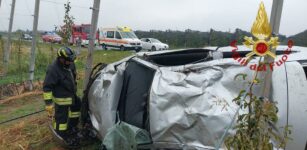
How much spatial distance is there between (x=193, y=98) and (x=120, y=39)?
27935 mm

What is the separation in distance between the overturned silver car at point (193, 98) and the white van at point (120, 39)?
2600cm

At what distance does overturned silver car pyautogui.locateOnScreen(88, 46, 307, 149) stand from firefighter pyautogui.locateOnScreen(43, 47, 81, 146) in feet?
3.67

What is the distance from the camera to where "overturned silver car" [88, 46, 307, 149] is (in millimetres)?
3736

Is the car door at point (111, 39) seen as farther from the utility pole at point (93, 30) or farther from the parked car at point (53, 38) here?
the utility pole at point (93, 30)

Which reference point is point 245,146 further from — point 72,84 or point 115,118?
point 72,84

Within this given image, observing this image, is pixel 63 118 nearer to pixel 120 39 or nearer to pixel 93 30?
pixel 93 30

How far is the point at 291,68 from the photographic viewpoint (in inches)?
154

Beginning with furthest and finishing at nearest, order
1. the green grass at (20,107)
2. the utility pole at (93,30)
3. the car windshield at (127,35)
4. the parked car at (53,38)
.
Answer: the car windshield at (127,35)
the parked car at (53,38)
the green grass at (20,107)
the utility pole at (93,30)

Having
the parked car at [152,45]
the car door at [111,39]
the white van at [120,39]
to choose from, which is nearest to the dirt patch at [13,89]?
the white van at [120,39]

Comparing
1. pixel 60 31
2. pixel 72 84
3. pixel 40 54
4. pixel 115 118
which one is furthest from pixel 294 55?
pixel 40 54

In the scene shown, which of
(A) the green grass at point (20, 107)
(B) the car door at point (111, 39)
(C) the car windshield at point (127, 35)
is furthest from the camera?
(B) the car door at point (111, 39)

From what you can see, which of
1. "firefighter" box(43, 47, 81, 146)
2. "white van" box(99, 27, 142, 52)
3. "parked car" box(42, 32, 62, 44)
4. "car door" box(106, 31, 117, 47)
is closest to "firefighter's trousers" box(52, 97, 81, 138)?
"firefighter" box(43, 47, 81, 146)

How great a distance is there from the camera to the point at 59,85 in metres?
5.71

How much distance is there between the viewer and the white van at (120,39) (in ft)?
102
